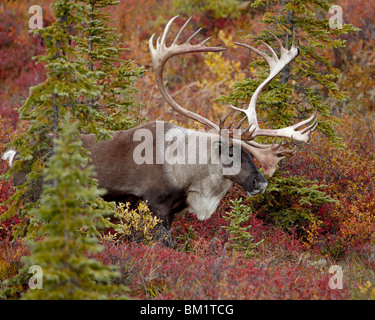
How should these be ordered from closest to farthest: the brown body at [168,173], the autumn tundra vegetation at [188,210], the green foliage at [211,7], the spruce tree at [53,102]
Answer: the autumn tundra vegetation at [188,210] < the spruce tree at [53,102] < the brown body at [168,173] < the green foliage at [211,7]

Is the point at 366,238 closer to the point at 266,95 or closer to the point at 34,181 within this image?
the point at 266,95

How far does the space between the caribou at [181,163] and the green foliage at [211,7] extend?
978 cm

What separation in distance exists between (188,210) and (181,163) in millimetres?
759

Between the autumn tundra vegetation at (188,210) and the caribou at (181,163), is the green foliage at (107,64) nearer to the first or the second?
the autumn tundra vegetation at (188,210)

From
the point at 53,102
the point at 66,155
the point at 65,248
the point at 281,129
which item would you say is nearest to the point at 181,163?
the point at 281,129

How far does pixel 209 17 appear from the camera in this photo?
16406 millimetres

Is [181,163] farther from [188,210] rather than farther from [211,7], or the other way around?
[211,7]

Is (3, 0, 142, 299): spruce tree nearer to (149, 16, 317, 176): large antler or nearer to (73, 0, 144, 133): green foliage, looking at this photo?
(73, 0, 144, 133): green foliage

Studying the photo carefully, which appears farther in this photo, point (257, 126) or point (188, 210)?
point (188, 210)

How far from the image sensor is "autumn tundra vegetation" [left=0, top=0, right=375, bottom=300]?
4.18m

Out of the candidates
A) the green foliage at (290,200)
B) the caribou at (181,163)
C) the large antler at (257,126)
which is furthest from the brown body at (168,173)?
the green foliage at (290,200)

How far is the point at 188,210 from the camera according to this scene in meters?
7.04

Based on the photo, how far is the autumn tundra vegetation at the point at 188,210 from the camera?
4176 millimetres

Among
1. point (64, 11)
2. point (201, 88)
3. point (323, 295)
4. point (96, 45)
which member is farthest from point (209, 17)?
point (323, 295)
